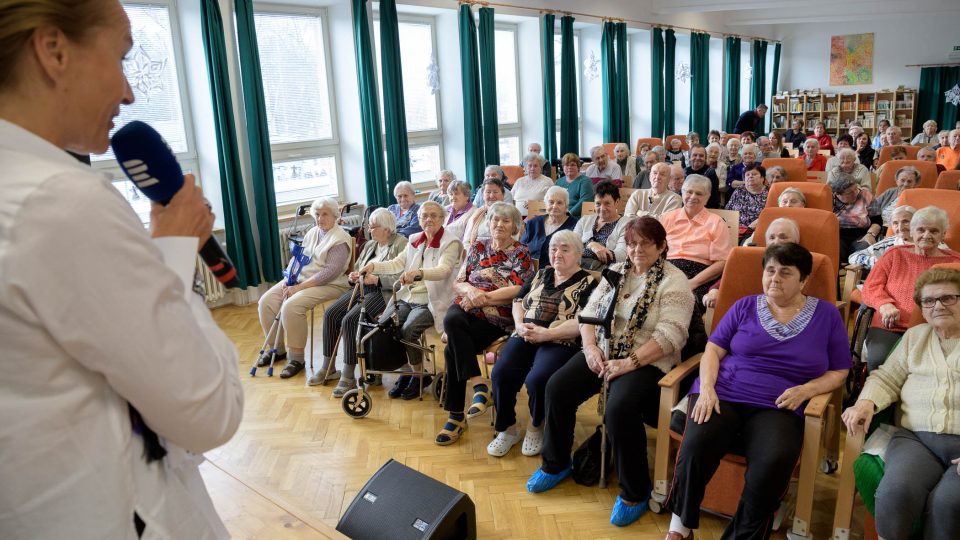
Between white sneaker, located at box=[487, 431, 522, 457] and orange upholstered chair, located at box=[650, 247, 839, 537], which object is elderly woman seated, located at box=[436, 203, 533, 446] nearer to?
white sneaker, located at box=[487, 431, 522, 457]

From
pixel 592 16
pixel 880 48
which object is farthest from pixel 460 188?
pixel 880 48

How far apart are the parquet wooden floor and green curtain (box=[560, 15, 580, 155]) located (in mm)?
6231

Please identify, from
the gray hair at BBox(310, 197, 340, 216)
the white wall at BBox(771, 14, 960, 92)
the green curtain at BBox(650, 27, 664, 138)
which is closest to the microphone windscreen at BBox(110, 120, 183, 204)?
the gray hair at BBox(310, 197, 340, 216)

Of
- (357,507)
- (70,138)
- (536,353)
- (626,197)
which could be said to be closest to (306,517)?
(357,507)

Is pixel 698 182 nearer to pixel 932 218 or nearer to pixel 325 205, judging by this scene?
pixel 932 218

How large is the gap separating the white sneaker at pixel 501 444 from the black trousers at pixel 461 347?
0.94 ft

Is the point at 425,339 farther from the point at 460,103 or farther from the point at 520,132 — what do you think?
the point at 520,132

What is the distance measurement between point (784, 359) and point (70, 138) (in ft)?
7.91

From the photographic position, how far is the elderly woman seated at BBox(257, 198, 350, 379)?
4340mm

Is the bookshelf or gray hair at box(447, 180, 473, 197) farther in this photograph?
the bookshelf

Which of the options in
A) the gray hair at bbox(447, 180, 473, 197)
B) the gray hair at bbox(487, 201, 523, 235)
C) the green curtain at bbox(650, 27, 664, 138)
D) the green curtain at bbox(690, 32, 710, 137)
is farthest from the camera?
the green curtain at bbox(690, 32, 710, 137)

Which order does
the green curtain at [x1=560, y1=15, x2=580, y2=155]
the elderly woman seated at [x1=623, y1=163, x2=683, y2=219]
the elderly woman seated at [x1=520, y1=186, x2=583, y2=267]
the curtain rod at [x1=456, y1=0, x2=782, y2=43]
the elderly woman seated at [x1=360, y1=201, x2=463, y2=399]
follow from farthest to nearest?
the green curtain at [x1=560, y1=15, x2=580, y2=155], the curtain rod at [x1=456, y1=0, x2=782, y2=43], the elderly woman seated at [x1=623, y1=163, x2=683, y2=219], the elderly woman seated at [x1=520, y1=186, x2=583, y2=267], the elderly woman seated at [x1=360, y1=201, x2=463, y2=399]

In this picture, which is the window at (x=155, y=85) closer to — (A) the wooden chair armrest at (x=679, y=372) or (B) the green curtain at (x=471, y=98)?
(B) the green curtain at (x=471, y=98)

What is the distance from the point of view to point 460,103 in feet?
26.4
